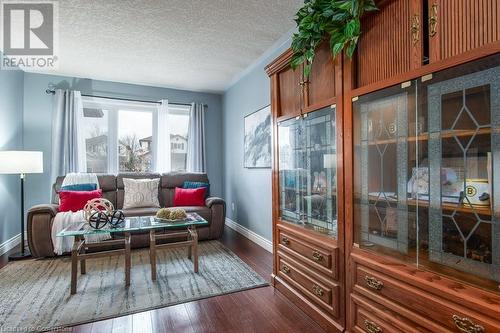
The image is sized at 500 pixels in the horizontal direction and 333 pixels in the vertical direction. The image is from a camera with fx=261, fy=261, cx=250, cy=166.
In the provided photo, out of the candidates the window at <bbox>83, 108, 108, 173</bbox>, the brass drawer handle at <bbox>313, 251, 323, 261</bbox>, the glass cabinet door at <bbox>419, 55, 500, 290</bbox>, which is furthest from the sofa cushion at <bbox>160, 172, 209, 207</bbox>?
the glass cabinet door at <bbox>419, 55, 500, 290</bbox>

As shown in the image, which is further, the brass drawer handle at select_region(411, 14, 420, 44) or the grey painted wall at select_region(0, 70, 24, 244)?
the grey painted wall at select_region(0, 70, 24, 244)

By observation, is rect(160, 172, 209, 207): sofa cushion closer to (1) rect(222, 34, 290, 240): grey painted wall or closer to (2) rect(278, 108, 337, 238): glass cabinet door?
(1) rect(222, 34, 290, 240): grey painted wall

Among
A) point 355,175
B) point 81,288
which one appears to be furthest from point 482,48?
point 81,288

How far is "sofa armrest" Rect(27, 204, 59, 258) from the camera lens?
10.0ft

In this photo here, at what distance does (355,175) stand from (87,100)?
449 cm

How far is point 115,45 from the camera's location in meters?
3.16

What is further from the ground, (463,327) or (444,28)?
(444,28)

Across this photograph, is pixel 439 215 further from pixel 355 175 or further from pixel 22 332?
pixel 22 332

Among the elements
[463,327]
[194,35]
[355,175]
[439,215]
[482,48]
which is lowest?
[463,327]

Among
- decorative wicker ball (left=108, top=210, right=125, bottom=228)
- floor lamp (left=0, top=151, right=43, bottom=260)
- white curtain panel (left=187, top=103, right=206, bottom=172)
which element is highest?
white curtain panel (left=187, top=103, right=206, bottom=172)

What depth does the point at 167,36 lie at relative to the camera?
294cm

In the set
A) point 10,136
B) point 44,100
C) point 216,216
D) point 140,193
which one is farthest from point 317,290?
point 44,100

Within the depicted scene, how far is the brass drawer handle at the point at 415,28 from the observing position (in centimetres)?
124

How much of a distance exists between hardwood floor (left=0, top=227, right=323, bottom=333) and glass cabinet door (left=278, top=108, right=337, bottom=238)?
26.6 inches
